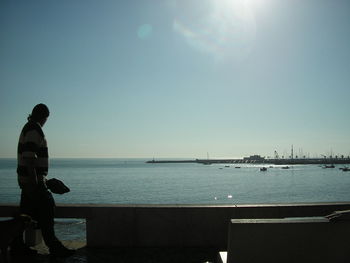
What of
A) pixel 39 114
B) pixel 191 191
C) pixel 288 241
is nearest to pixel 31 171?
pixel 39 114

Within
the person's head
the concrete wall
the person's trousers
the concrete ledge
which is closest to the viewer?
the concrete ledge

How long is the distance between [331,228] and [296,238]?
0.33m

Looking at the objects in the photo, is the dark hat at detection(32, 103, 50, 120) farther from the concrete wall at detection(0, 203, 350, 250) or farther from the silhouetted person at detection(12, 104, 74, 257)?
the concrete wall at detection(0, 203, 350, 250)

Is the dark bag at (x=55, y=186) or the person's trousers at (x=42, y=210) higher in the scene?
the dark bag at (x=55, y=186)

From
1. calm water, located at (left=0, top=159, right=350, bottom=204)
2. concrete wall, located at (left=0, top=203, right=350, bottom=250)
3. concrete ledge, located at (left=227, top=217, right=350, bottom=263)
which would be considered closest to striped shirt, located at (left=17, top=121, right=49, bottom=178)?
concrete wall, located at (left=0, top=203, right=350, bottom=250)

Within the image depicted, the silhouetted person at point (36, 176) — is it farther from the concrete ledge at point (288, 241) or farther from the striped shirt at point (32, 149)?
the concrete ledge at point (288, 241)

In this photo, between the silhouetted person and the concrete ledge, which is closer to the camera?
the concrete ledge

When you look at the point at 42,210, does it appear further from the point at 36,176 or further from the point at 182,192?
the point at 182,192

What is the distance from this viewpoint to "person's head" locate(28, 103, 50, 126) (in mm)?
4434

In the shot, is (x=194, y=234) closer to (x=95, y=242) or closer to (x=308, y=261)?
(x=95, y=242)

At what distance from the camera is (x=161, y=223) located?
5055 mm

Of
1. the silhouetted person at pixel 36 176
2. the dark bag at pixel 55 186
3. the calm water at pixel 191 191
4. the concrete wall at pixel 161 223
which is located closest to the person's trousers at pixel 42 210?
the silhouetted person at pixel 36 176

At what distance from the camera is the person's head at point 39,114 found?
4434 mm

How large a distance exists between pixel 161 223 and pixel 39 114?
2368 mm
